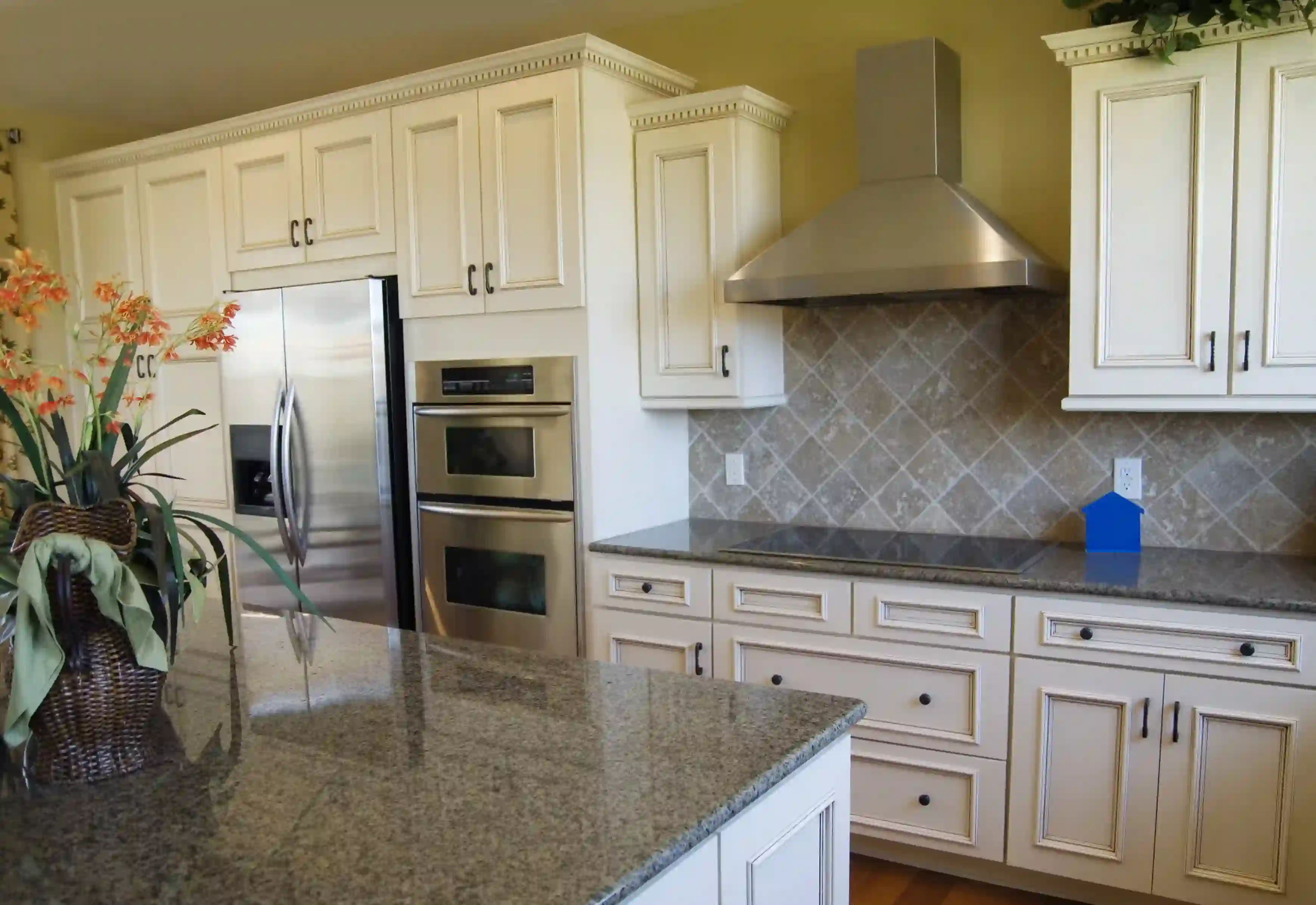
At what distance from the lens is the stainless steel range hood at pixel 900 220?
103 inches

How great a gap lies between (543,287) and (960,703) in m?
1.66

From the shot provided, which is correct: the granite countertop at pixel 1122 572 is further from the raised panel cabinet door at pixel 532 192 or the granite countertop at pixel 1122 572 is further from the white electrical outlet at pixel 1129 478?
the raised panel cabinet door at pixel 532 192

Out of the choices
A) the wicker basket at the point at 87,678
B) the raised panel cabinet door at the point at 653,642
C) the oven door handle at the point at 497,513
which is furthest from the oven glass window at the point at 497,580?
the wicker basket at the point at 87,678

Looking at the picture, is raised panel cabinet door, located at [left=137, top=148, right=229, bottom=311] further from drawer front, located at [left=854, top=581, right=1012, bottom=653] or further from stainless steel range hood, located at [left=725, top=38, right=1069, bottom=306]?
drawer front, located at [left=854, top=581, right=1012, bottom=653]

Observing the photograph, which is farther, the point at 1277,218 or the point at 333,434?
the point at 333,434

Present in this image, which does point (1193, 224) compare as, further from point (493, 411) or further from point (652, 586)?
point (493, 411)

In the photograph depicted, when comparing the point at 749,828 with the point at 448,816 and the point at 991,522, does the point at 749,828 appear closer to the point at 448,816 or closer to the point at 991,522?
the point at 448,816

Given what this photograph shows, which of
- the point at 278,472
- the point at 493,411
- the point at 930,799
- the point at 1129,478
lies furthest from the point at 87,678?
the point at 1129,478

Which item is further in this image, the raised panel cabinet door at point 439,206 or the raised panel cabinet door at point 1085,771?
the raised panel cabinet door at point 439,206

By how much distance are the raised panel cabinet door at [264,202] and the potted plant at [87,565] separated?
2.38 meters

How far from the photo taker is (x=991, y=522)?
10.1ft

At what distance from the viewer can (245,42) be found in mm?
3766

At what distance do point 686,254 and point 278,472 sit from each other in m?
1.58

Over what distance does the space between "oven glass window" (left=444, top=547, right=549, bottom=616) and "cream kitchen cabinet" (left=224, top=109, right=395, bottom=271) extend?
3.48ft
